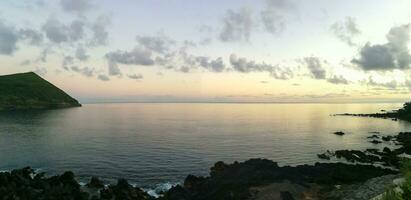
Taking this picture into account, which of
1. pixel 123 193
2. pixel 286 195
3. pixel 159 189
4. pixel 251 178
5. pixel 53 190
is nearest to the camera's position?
pixel 286 195

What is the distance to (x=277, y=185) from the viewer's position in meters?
41.2

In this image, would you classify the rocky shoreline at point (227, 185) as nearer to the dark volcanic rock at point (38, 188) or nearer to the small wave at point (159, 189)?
the dark volcanic rock at point (38, 188)

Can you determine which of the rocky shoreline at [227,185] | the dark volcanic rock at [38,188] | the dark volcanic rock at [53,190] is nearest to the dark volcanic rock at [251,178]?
the rocky shoreline at [227,185]

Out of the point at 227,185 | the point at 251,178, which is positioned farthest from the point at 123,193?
the point at 251,178

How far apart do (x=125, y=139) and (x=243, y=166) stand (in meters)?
63.3

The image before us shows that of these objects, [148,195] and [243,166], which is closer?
[148,195]

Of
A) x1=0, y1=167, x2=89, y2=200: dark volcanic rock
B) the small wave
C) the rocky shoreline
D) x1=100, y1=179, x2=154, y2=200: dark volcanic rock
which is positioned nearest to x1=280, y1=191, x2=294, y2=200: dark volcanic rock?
the rocky shoreline

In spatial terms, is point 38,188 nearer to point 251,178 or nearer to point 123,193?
point 123,193

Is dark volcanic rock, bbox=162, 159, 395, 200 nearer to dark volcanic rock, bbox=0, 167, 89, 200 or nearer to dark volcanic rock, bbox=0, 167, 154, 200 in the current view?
dark volcanic rock, bbox=0, 167, 154, 200

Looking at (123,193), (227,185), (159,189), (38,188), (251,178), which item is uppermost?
(251,178)

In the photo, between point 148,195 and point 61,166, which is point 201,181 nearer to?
point 148,195

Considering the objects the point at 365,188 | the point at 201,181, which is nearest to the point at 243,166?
the point at 201,181

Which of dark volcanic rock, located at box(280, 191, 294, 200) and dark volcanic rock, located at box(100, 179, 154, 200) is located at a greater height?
dark volcanic rock, located at box(280, 191, 294, 200)

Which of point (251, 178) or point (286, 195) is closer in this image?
point (286, 195)
